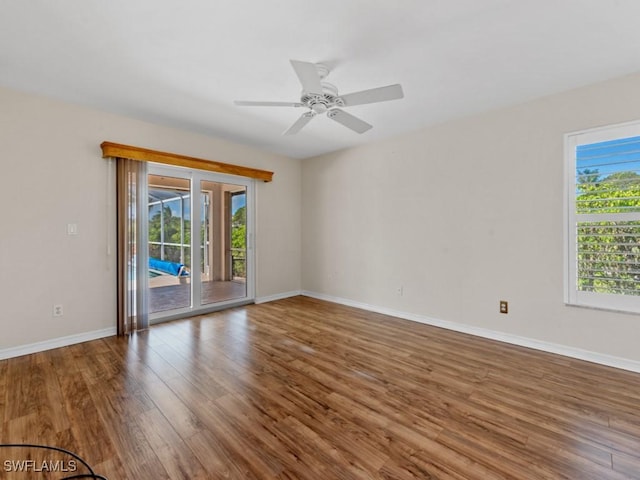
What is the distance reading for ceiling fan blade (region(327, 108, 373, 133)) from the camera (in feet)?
8.59

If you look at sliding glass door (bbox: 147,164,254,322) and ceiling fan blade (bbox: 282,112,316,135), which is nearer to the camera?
ceiling fan blade (bbox: 282,112,316,135)

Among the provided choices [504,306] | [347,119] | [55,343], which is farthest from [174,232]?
[504,306]

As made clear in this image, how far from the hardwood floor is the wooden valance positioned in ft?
6.96

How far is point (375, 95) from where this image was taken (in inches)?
Result: 87.0

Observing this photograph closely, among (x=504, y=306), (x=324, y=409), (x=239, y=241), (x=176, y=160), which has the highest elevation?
(x=176, y=160)

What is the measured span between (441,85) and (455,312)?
100 inches

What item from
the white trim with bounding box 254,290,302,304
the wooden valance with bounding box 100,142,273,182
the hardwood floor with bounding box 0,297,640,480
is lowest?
the hardwood floor with bounding box 0,297,640,480

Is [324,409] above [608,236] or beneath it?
beneath

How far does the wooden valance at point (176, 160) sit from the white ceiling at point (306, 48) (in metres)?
0.47

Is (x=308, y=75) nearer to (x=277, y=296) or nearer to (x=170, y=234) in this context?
(x=170, y=234)

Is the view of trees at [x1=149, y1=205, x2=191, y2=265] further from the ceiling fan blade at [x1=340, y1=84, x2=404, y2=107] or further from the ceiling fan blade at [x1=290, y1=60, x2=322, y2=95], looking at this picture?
the ceiling fan blade at [x1=340, y1=84, x2=404, y2=107]

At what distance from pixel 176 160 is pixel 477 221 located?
383 centimetres

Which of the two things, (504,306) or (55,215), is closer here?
(55,215)

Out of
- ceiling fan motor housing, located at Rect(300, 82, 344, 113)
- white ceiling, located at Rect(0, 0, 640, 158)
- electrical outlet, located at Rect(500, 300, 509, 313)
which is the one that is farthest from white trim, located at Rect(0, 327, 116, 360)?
electrical outlet, located at Rect(500, 300, 509, 313)
